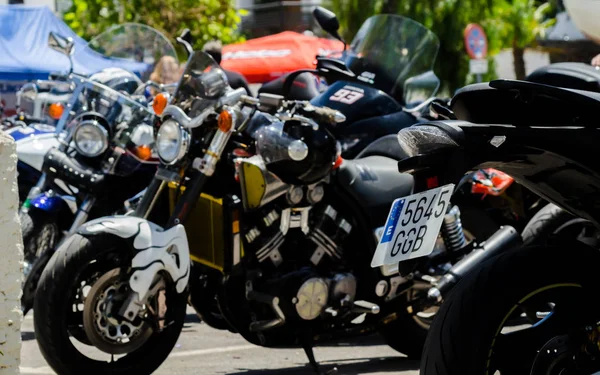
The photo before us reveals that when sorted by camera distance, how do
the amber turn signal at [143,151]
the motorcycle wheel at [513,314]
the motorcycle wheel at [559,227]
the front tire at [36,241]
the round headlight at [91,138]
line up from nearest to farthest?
the motorcycle wheel at [513,314] → the motorcycle wheel at [559,227] → the front tire at [36,241] → the amber turn signal at [143,151] → the round headlight at [91,138]

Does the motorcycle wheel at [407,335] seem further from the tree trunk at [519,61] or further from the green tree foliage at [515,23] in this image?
the tree trunk at [519,61]

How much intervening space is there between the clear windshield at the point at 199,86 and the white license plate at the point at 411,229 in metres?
2.42

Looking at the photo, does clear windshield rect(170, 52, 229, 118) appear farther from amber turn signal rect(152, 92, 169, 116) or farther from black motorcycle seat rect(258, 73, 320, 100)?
black motorcycle seat rect(258, 73, 320, 100)

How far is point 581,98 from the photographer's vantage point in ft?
11.3

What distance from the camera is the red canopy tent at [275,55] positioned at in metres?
18.1

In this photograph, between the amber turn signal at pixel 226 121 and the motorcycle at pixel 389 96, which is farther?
the motorcycle at pixel 389 96

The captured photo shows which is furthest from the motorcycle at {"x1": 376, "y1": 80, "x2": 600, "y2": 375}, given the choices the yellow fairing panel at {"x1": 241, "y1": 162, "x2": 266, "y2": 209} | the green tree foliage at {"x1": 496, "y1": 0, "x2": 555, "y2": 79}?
Answer: the green tree foliage at {"x1": 496, "y1": 0, "x2": 555, "y2": 79}

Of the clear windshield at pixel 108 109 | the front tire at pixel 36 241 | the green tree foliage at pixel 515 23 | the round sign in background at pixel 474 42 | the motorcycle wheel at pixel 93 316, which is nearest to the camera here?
the motorcycle wheel at pixel 93 316

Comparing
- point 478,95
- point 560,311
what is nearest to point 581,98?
point 478,95

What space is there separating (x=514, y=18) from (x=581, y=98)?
2558 centimetres

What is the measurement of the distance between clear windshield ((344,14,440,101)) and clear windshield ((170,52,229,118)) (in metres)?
1.42

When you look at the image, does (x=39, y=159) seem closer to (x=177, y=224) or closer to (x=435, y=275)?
(x=177, y=224)

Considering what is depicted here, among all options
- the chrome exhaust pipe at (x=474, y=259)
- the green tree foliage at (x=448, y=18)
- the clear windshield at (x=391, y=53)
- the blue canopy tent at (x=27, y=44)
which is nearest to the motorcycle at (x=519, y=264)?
the chrome exhaust pipe at (x=474, y=259)

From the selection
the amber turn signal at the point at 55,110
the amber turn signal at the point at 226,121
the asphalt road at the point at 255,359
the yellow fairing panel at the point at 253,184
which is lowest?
the asphalt road at the point at 255,359
